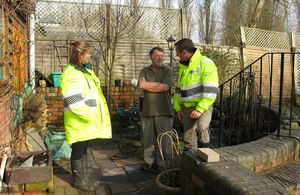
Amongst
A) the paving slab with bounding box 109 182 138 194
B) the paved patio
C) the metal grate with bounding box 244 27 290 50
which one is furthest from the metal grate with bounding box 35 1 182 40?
the paving slab with bounding box 109 182 138 194

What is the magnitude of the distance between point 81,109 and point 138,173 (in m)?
1.33

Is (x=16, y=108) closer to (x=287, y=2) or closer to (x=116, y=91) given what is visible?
(x=116, y=91)

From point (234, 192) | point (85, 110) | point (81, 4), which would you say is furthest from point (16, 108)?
point (81, 4)

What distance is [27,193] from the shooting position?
2.55 metres

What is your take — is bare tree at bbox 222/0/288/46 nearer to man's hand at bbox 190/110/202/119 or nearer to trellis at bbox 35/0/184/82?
trellis at bbox 35/0/184/82

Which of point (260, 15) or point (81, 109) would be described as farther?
point (260, 15)

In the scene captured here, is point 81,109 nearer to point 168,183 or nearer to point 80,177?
point 80,177

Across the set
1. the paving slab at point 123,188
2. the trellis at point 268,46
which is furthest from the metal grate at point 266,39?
the paving slab at point 123,188

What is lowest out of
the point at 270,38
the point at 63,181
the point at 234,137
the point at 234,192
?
the point at 63,181

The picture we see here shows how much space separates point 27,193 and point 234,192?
209 centimetres

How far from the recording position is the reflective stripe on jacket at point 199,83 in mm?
2650

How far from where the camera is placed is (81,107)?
7.91ft

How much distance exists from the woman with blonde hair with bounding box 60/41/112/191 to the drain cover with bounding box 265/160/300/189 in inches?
66.4

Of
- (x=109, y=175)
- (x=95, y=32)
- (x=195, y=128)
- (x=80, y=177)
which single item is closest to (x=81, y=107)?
(x=80, y=177)
